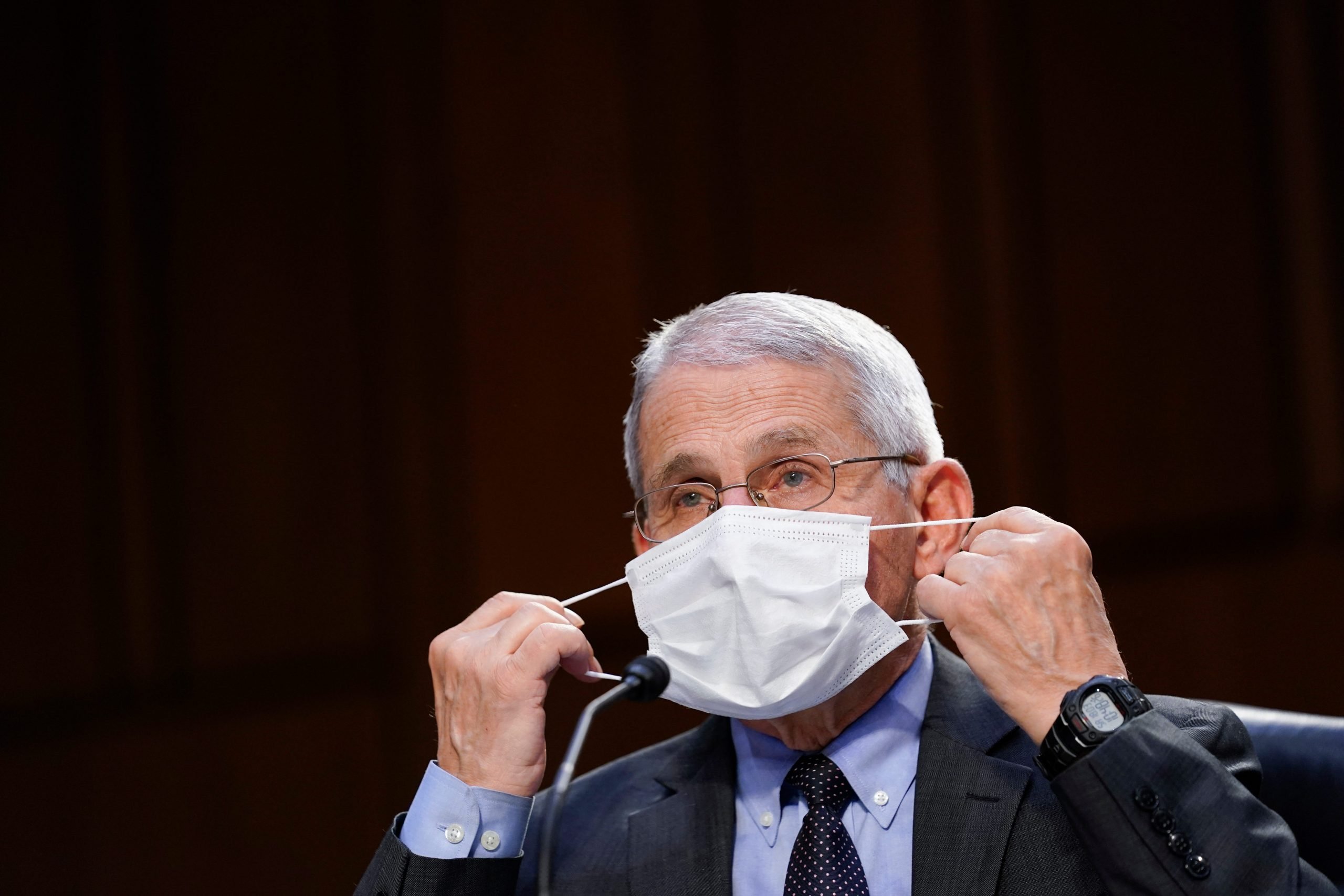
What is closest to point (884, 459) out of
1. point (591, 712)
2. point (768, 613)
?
point (768, 613)

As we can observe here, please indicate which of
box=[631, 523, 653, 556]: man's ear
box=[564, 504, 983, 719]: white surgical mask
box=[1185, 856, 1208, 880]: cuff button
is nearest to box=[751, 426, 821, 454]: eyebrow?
box=[564, 504, 983, 719]: white surgical mask

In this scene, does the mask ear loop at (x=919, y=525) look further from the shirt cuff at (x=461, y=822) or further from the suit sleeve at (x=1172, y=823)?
the shirt cuff at (x=461, y=822)

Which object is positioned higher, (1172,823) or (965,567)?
(965,567)

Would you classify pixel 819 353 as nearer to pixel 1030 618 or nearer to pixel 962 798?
pixel 1030 618

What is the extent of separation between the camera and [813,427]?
1.79 metres

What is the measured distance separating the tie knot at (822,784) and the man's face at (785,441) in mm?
232

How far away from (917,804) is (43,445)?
232 centimetres

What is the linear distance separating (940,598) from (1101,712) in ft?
0.79

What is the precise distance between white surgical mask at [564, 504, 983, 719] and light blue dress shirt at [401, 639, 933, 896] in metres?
0.13

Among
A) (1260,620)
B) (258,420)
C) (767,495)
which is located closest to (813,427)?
(767,495)

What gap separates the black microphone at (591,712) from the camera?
1237mm

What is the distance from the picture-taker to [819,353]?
1846 mm

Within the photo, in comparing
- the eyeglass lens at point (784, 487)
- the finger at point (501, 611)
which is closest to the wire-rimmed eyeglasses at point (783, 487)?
the eyeglass lens at point (784, 487)

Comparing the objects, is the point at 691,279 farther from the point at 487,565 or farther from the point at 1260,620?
the point at 1260,620
